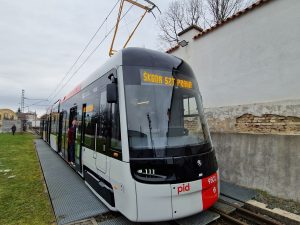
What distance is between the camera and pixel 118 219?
179 inches

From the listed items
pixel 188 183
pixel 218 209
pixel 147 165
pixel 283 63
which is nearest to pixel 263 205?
pixel 218 209

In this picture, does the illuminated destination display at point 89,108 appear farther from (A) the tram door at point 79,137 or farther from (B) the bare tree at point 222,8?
(B) the bare tree at point 222,8

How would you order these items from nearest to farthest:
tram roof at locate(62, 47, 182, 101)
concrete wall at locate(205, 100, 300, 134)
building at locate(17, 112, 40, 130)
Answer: tram roof at locate(62, 47, 182, 101) < concrete wall at locate(205, 100, 300, 134) < building at locate(17, 112, 40, 130)

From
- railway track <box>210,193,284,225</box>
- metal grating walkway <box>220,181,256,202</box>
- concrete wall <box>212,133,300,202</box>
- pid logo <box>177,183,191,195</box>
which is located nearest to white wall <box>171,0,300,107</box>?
concrete wall <box>212,133,300,202</box>

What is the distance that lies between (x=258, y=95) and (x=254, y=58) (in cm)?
107

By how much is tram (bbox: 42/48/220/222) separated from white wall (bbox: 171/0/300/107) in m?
2.65

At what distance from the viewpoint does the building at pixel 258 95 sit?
5664 mm

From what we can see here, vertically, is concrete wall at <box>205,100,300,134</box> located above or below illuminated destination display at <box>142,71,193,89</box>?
below

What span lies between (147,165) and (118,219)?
1.45m

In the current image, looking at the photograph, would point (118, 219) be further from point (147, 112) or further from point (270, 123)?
point (270, 123)

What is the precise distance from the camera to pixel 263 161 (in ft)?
19.3

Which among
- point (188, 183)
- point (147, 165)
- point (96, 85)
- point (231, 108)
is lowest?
point (188, 183)

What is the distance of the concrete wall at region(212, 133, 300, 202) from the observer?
17.3ft

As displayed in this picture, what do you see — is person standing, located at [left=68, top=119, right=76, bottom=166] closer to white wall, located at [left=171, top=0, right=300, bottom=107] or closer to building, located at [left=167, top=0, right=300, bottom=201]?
building, located at [left=167, top=0, right=300, bottom=201]
